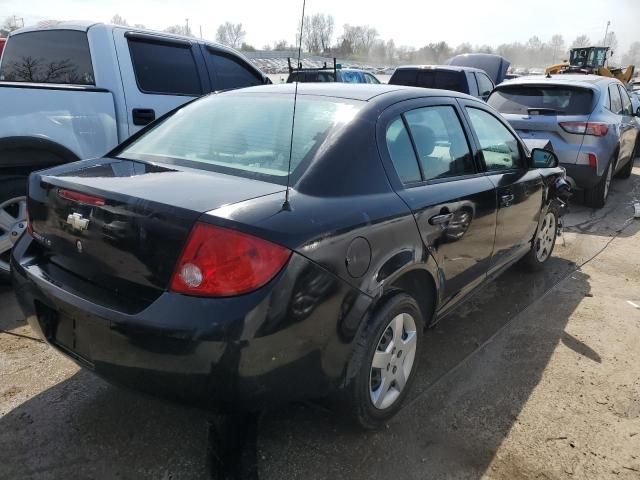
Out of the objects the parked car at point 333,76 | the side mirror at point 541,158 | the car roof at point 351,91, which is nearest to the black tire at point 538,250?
the side mirror at point 541,158

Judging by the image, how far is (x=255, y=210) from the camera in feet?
6.57

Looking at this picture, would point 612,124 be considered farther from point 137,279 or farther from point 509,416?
point 137,279

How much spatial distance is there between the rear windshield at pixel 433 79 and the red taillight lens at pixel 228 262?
9553 mm

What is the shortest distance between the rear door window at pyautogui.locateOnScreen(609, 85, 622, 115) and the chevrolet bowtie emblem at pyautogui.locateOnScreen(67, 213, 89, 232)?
7469 millimetres

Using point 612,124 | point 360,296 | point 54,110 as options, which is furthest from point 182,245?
point 612,124

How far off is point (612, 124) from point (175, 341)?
277 inches

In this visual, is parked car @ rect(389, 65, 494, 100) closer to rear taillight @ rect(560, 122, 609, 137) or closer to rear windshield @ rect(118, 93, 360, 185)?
rear taillight @ rect(560, 122, 609, 137)

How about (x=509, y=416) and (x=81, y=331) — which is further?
(x=509, y=416)

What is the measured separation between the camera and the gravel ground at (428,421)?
2355 mm

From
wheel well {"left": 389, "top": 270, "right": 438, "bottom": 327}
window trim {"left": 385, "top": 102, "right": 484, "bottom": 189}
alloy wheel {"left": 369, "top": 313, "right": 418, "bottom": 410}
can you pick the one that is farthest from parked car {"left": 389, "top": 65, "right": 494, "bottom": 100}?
alloy wheel {"left": 369, "top": 313, "right": 418, "bottom": 410}

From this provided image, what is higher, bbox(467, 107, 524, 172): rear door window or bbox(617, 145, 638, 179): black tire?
bbox(467, 107, 524, 172): rear door window

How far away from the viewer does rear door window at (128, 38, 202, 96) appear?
4680mm

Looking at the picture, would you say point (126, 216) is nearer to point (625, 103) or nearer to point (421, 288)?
point (421, 288)

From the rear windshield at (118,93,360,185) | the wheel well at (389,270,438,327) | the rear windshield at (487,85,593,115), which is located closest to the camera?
the rear windshield at (118,93,360,185)
